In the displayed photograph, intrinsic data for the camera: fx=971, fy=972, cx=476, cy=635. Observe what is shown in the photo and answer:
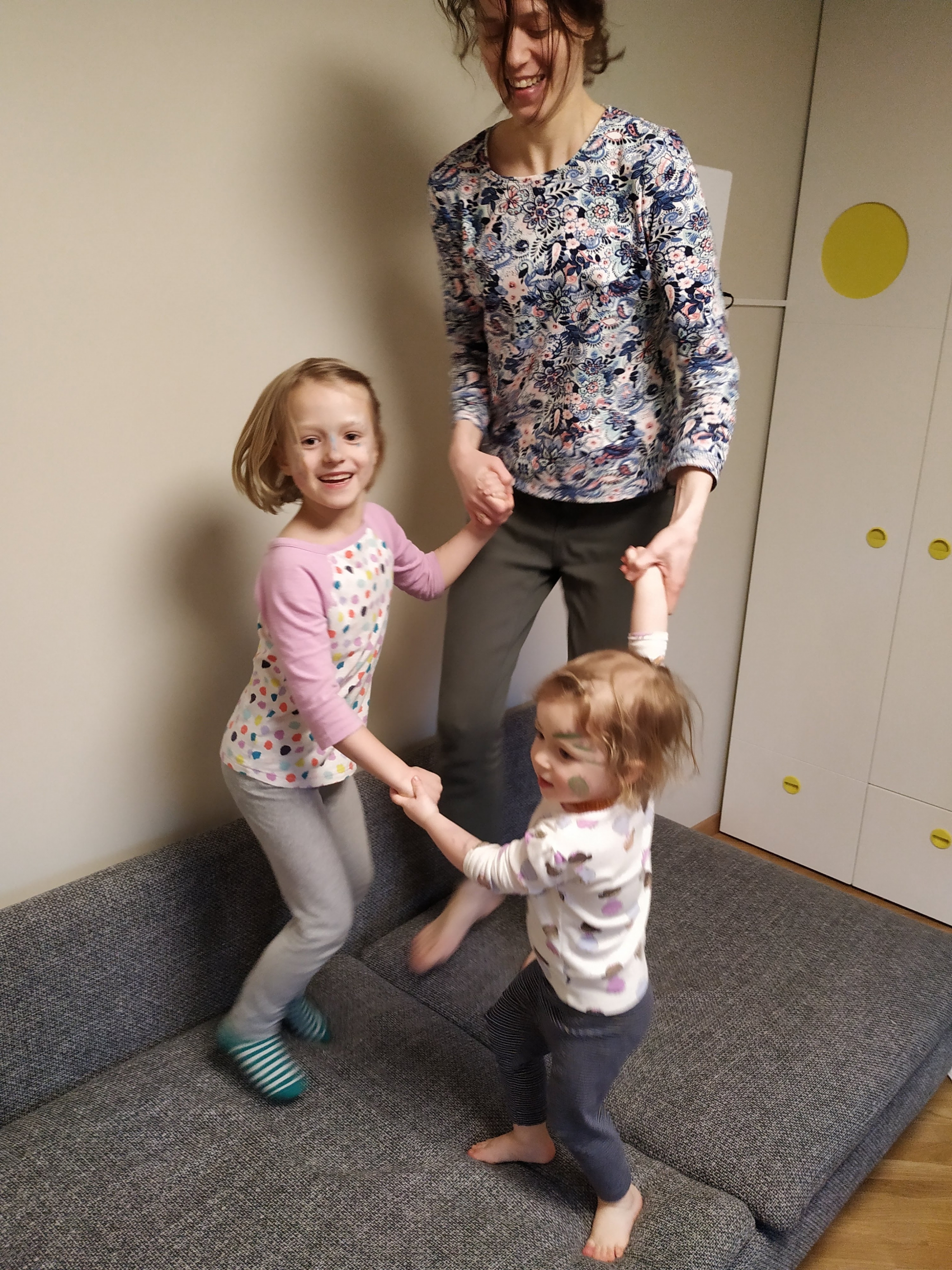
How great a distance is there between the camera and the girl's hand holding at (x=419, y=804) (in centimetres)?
111

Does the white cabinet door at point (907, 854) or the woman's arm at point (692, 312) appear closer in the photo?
the woman's arm at point (692, 312)

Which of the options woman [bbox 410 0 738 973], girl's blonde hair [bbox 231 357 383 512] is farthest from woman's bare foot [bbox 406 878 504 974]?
girl's blonde hair [bbox 231 357 383 512]

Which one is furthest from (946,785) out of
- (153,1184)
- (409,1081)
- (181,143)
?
(181,143)

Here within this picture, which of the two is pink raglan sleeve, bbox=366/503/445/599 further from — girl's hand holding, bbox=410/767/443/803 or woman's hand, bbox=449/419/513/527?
girl's hand holding, bbox=410/767/443/803

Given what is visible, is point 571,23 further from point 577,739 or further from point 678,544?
point 577,739

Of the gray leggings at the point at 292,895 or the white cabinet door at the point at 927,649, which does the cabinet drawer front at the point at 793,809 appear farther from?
the gray leggings at the point at 292,895

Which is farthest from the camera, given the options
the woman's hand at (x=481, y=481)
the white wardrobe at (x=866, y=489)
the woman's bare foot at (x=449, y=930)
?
the white wardrobe at (x=866, y=489)

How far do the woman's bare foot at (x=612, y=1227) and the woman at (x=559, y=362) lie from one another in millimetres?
511

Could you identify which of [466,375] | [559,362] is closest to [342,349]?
[466,375]

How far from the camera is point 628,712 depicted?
39.8 inches

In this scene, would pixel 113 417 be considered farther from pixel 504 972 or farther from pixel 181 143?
pixel 504 972

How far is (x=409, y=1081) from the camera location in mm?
1393

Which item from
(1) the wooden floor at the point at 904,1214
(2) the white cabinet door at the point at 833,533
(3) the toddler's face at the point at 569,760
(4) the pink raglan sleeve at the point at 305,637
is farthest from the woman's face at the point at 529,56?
(1) the wooden floor at the point at 904,1214

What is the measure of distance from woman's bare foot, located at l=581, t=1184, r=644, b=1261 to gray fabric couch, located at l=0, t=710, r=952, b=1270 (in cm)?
2
